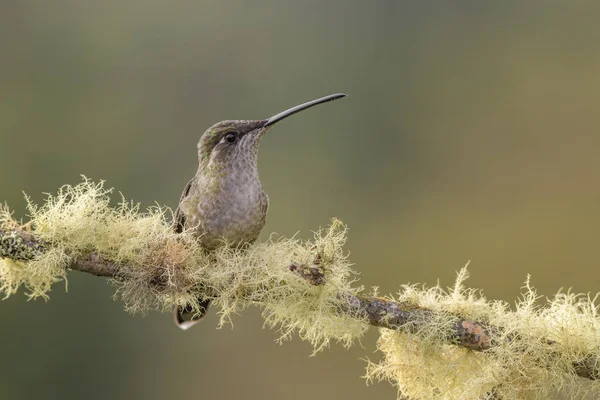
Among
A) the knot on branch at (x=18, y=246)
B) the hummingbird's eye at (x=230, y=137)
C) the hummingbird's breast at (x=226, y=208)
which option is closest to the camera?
the knot on branch at (x=18, y=246)

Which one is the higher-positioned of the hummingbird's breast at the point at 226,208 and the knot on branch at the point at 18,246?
the hummingbird's breast at the point at 226,208

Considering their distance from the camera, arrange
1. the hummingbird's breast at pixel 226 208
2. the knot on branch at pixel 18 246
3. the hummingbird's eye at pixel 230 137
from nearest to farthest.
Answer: the knot on branch at pixel 18 246
the hummingbird's breast at pixel 226 208
the hummingbird's eye at pixel 230 137

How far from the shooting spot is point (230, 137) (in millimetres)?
1894

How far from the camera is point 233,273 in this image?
1560 millimetres

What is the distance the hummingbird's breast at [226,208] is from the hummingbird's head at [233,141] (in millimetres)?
47

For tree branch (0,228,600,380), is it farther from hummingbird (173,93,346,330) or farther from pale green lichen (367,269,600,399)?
hummingbird (173,93,346,330)

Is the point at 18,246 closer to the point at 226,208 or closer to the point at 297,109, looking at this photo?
the point at 226,208

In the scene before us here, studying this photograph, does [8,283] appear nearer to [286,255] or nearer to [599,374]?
[286,255]

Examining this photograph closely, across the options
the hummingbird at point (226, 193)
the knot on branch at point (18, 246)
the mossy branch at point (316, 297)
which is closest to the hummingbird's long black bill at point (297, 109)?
the hummingbird at point (226, 193)

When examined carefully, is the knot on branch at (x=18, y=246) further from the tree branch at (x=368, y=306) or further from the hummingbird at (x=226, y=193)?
the hummingbird at (x=226, y=193)

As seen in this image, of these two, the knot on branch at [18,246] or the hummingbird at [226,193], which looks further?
the hummingbird at [226,193]

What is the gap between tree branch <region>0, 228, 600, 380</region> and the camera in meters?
1.40

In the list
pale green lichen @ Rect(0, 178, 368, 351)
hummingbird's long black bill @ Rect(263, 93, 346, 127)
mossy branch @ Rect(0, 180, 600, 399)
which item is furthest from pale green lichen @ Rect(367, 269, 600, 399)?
hummingbird's long black bill @ Rect(263, 93, 346, 127)

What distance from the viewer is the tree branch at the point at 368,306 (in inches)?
55.1
